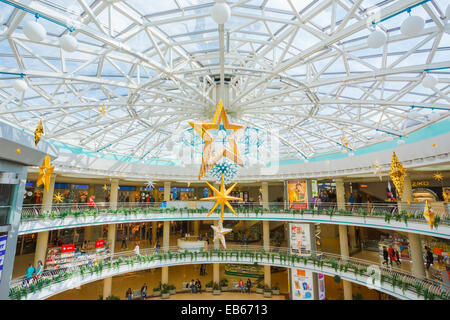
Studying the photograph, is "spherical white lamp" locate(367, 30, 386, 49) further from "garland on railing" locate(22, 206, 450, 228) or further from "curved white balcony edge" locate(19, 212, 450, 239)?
"curved white balcony edge" locate(19, 212, 450, 239)

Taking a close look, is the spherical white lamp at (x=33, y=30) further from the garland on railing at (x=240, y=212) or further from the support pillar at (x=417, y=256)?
the support pillar at (x=417, y=256)

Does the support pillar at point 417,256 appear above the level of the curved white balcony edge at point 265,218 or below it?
below

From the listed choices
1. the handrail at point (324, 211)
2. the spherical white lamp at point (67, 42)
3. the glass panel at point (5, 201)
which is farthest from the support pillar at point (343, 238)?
the glass panel at point (5, 201)

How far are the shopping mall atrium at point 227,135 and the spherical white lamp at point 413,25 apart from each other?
3cm

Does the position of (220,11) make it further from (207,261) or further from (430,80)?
(207,261)

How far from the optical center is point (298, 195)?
27.7 metres

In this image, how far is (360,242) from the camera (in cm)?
3338

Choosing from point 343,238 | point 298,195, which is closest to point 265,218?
point 298,195

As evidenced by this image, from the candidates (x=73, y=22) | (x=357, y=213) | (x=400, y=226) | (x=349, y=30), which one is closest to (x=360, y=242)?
(x=357, y=213)

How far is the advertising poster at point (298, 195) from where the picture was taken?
26.9m

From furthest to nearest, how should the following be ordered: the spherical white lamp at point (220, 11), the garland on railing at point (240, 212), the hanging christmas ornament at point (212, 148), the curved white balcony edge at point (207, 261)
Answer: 1. the garland on railing at point (240, 212)
2. the curved white balcony edge at point (207, 261)
3. the hanging christmas ornament at point (212, 148)
4. the spherical white lamp at point (220, 11)

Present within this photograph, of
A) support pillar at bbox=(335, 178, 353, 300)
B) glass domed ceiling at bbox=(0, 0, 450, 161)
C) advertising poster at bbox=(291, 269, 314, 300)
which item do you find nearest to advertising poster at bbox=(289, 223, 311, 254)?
advertising poster at bbox=(291, 269, 314, 300)

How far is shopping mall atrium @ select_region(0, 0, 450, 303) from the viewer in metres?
9.36

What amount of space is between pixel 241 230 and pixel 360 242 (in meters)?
17.2
